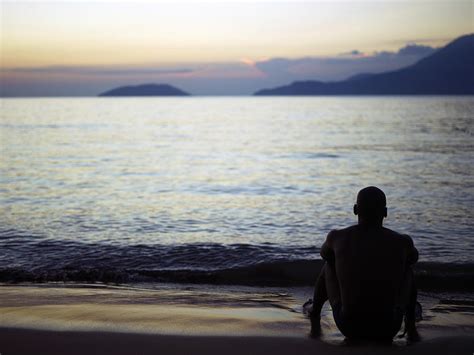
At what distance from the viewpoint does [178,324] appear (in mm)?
5277

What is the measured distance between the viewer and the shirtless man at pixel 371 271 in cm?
442

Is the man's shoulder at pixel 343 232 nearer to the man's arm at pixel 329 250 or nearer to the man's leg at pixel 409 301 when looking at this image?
the man's arm at pixel 329 250

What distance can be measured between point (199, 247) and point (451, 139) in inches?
1108

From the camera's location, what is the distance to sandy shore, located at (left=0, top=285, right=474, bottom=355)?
4.57 meters

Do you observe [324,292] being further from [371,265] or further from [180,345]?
[180,345]

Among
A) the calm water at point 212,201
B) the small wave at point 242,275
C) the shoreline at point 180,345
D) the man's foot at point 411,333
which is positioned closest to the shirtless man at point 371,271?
the shoreline at point 180,345

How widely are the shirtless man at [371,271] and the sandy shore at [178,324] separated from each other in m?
0.23

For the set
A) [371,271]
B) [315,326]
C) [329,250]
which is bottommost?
[315,326]

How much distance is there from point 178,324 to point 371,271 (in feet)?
6.93

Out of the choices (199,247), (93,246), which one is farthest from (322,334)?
(93,246)

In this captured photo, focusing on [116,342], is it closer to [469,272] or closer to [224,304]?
[224,304]

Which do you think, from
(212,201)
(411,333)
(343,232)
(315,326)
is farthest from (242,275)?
(212,201)

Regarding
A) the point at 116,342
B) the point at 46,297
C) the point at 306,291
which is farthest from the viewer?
the point at 306,291

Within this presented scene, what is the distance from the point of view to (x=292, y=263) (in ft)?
29.6
